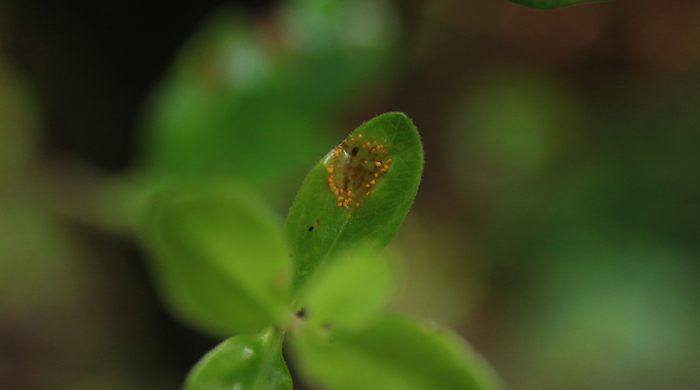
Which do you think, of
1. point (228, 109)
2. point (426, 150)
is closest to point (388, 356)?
point (228, 109)

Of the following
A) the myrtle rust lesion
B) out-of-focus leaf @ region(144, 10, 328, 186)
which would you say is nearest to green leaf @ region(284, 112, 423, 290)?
the myrtle rust lesion

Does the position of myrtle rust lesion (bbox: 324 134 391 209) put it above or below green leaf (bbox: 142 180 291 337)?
above

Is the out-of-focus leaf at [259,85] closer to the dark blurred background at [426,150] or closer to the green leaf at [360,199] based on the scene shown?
the dark blurred background at [426,150]

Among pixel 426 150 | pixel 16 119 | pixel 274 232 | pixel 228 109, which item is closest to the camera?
pixel 274 232

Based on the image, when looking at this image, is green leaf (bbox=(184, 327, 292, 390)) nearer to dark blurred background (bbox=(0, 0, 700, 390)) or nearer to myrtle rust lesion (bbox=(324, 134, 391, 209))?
myrtle rust lesion (bbox=(324, 134, 391, 209))

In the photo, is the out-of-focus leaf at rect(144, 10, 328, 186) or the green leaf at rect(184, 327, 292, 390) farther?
the out-of-focus leaf at rect(144, 10, 328, 186)

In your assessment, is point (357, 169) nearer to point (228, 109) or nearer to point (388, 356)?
point (388, 356)
